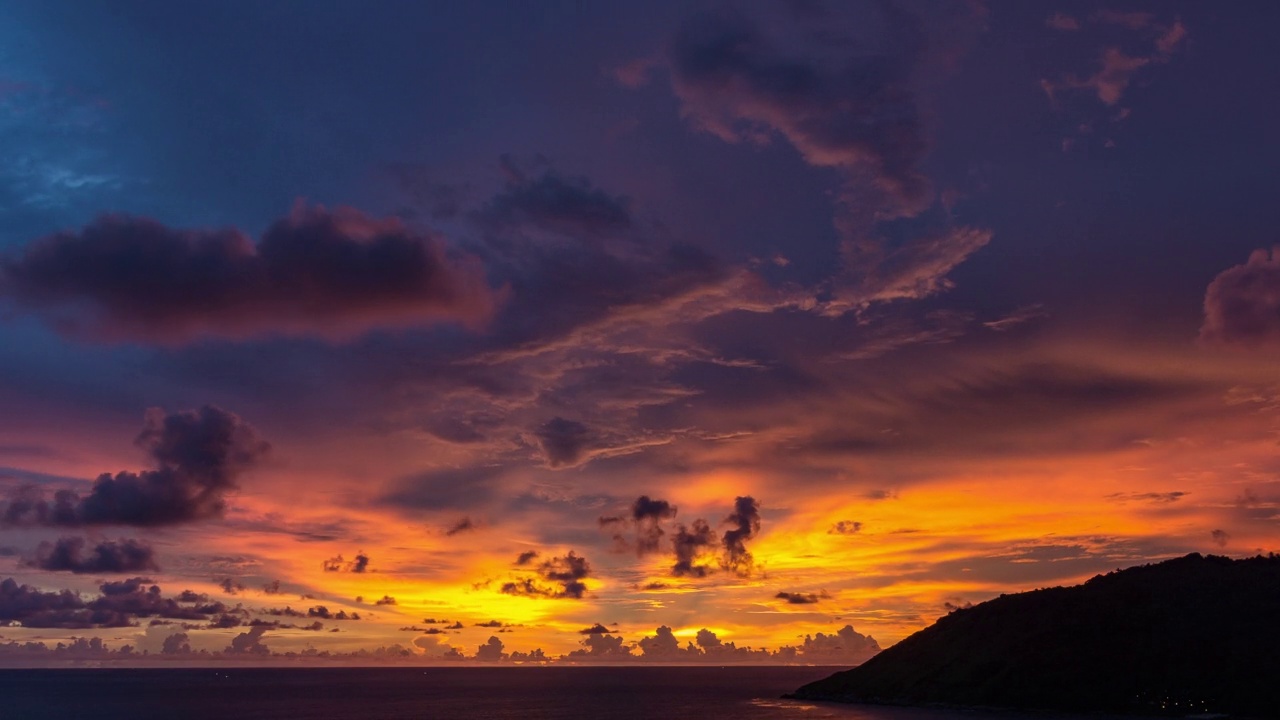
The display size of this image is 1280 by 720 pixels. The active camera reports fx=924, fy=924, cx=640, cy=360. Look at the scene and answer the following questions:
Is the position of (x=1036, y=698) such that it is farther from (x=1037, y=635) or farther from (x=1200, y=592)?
(x=1200, y=592)

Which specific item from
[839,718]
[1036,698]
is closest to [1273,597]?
[1036,698]

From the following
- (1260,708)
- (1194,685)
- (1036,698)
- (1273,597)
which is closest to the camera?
(1260,708)

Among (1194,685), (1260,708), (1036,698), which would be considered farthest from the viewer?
(1036,698)

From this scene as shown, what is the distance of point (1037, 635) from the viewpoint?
7849 inches

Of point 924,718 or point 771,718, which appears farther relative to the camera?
point 771,718

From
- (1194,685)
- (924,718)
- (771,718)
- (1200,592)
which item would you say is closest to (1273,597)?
(1200,592)

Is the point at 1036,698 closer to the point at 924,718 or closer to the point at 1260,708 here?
the point at 924,718

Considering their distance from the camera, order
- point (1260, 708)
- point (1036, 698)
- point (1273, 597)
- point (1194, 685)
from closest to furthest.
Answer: point (1260, 708) < point (1194, 685) < point (1036, 698) < point (1273, 597)

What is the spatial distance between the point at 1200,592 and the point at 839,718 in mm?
86036

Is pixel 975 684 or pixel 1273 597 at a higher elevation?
pixel 1273 597

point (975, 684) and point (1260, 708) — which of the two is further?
point (975, 684)

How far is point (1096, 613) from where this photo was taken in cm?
19888

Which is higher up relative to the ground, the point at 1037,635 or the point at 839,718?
the point at 1037,635

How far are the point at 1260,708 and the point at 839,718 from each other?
70564 millimetres
